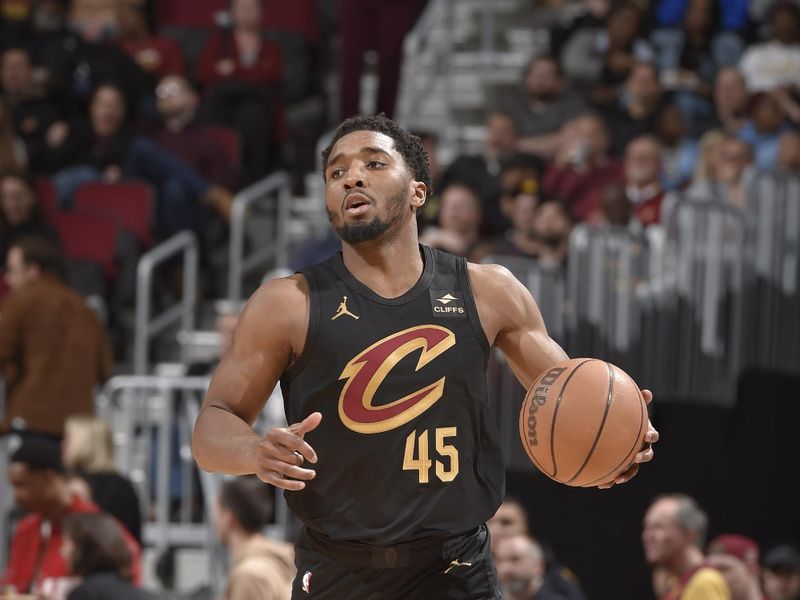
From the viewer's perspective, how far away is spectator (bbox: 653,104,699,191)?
10781mm

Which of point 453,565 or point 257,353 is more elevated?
point 257,353

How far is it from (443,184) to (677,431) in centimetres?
264

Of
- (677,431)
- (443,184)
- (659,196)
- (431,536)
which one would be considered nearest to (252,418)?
(431,536)

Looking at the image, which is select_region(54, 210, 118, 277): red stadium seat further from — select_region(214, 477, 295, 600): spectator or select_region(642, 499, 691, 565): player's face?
select_region(642, 499, 691, 565): player's face

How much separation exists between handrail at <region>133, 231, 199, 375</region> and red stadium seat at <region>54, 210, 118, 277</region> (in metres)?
0.22

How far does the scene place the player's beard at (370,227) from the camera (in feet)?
13.7

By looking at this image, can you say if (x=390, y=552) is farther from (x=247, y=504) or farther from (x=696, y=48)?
(x=696, y=48)

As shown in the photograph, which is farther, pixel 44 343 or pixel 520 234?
pixel 520 234

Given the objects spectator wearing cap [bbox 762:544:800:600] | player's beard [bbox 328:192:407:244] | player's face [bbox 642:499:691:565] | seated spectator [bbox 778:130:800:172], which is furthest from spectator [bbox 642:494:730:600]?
player's beard [bbox 328:192:407:244]

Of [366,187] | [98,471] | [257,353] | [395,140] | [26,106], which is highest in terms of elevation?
[395,140]

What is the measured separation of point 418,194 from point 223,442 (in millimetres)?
890

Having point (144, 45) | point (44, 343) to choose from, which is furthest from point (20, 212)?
point (144, 45)

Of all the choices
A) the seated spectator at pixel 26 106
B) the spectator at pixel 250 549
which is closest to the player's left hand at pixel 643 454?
the spectator at pixel 250 549

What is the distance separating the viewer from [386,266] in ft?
14.0
